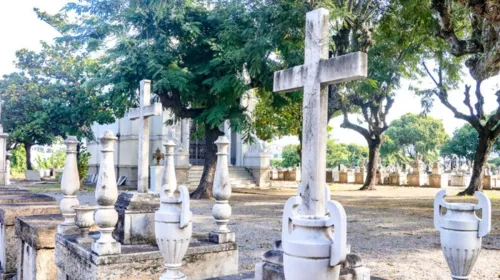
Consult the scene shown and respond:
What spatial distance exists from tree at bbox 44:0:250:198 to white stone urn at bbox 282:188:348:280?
10469 mm

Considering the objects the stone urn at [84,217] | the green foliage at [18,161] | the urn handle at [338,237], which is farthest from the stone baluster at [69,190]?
the green foliage at [18,161]

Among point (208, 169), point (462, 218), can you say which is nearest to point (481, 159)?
point (208, 169)

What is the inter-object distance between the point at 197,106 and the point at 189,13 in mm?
3081

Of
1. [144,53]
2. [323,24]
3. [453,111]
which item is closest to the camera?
[323,24]

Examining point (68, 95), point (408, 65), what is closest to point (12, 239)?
point (68, 95)

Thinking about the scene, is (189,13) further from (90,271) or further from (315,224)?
(315,224)

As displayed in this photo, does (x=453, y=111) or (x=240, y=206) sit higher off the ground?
(x=453, y=111)

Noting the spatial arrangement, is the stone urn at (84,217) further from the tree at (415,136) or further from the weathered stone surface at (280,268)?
the tree at (415,136)

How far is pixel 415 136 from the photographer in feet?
163

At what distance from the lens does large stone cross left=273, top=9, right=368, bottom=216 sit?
10.7ft

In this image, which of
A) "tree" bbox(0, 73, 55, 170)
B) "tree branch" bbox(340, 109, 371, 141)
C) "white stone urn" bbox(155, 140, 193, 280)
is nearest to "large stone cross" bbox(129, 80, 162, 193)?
"white stone urn" bbox(155, 140, 193, 280)

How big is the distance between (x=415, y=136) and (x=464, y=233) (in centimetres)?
4910

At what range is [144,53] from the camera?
1336 cm

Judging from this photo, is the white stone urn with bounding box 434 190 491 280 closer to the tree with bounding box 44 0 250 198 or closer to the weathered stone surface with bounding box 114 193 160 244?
the weathered stone surface with bounding box 114 193 160 244
